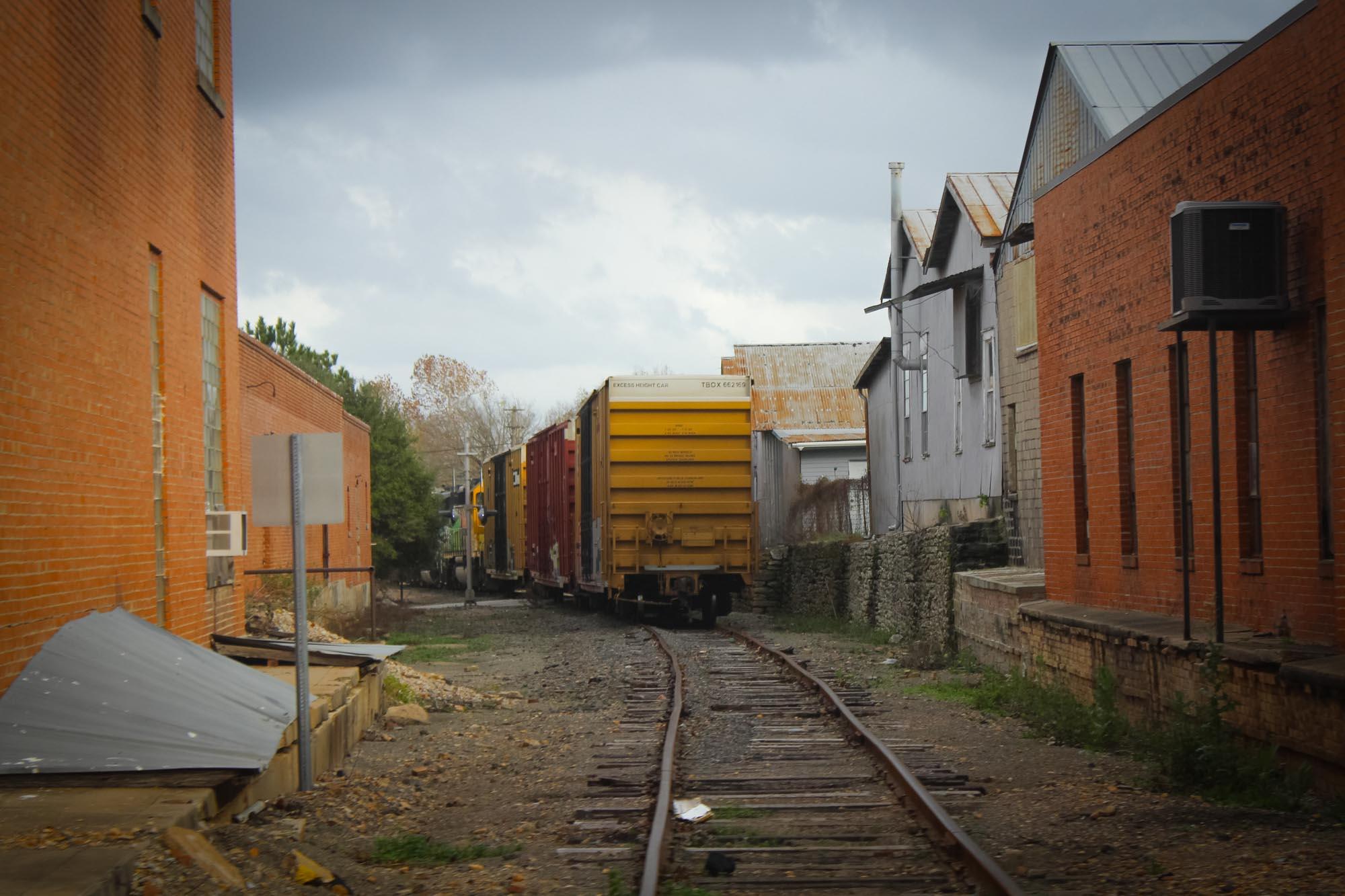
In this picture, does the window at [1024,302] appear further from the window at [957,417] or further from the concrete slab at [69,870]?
the concrete slab at [69,870]

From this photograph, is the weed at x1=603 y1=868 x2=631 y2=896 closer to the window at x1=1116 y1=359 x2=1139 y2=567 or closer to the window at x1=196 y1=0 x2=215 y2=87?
the window at x1=1116 y1=359 x2=1139 y2=567

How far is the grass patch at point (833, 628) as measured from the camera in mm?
21094

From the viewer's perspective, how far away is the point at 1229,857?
6.52 metres

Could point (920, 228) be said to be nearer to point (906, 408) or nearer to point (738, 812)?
point (906, 408)

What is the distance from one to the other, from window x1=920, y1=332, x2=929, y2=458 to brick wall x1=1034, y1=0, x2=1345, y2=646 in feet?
43.1

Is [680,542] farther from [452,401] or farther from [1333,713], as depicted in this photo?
[452,401]

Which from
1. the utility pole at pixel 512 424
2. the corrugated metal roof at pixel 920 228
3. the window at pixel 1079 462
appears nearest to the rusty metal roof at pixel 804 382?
the utility pole at pixel 512 424

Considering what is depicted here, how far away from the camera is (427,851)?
7.16 m

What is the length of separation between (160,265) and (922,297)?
62.0 ft

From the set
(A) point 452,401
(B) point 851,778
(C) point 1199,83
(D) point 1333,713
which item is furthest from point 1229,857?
(A) point 452,401

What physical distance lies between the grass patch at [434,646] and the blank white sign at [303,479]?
10954 mm

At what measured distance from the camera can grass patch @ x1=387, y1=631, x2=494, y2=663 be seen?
1966cm

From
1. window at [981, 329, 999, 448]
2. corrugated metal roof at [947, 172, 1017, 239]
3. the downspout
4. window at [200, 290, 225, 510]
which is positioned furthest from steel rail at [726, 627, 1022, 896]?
the downspout

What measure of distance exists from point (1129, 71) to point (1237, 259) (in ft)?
38.5
